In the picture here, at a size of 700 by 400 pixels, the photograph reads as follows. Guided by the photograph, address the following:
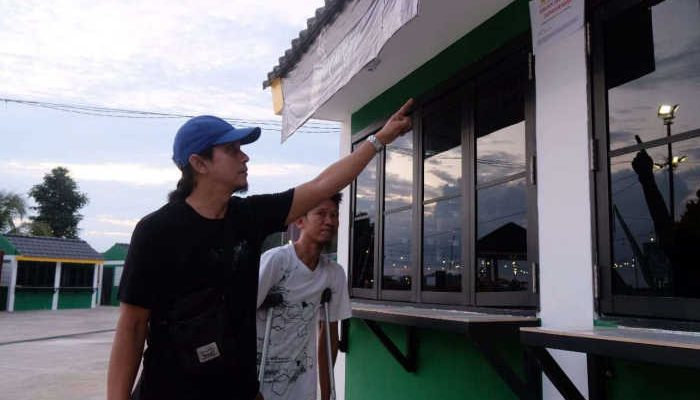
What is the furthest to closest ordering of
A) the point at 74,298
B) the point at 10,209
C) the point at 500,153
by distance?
the point at 10,209
the point at 74,298
the point at 500,153

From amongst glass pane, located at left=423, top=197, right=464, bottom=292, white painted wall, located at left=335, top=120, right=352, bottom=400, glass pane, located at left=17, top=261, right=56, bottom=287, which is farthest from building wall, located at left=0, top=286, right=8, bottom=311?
glass pane, located at left=423, top=197, right=464, bottom=292

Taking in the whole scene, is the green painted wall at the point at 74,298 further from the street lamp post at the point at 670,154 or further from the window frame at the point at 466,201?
the street lamp post at the point at 670,154

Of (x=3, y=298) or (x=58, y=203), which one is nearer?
→ (x=3, y=298)

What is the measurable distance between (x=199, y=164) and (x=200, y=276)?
424 mm

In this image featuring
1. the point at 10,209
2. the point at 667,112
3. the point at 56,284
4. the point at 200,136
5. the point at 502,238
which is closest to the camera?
the point at 200,136

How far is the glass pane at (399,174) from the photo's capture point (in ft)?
16.5

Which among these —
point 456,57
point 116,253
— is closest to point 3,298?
point 116,253

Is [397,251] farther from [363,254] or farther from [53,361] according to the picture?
[53,361]

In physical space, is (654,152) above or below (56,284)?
above

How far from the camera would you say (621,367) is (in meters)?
2.68

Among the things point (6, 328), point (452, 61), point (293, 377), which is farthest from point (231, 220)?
point (6, 328)

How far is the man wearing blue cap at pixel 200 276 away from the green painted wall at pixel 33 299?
30.1 meters

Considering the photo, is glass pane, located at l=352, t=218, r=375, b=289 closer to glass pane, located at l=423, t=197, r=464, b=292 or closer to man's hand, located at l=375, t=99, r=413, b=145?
glass pane, located at l=423, t=197, r=464, b=292

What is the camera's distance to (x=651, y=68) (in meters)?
2.74
